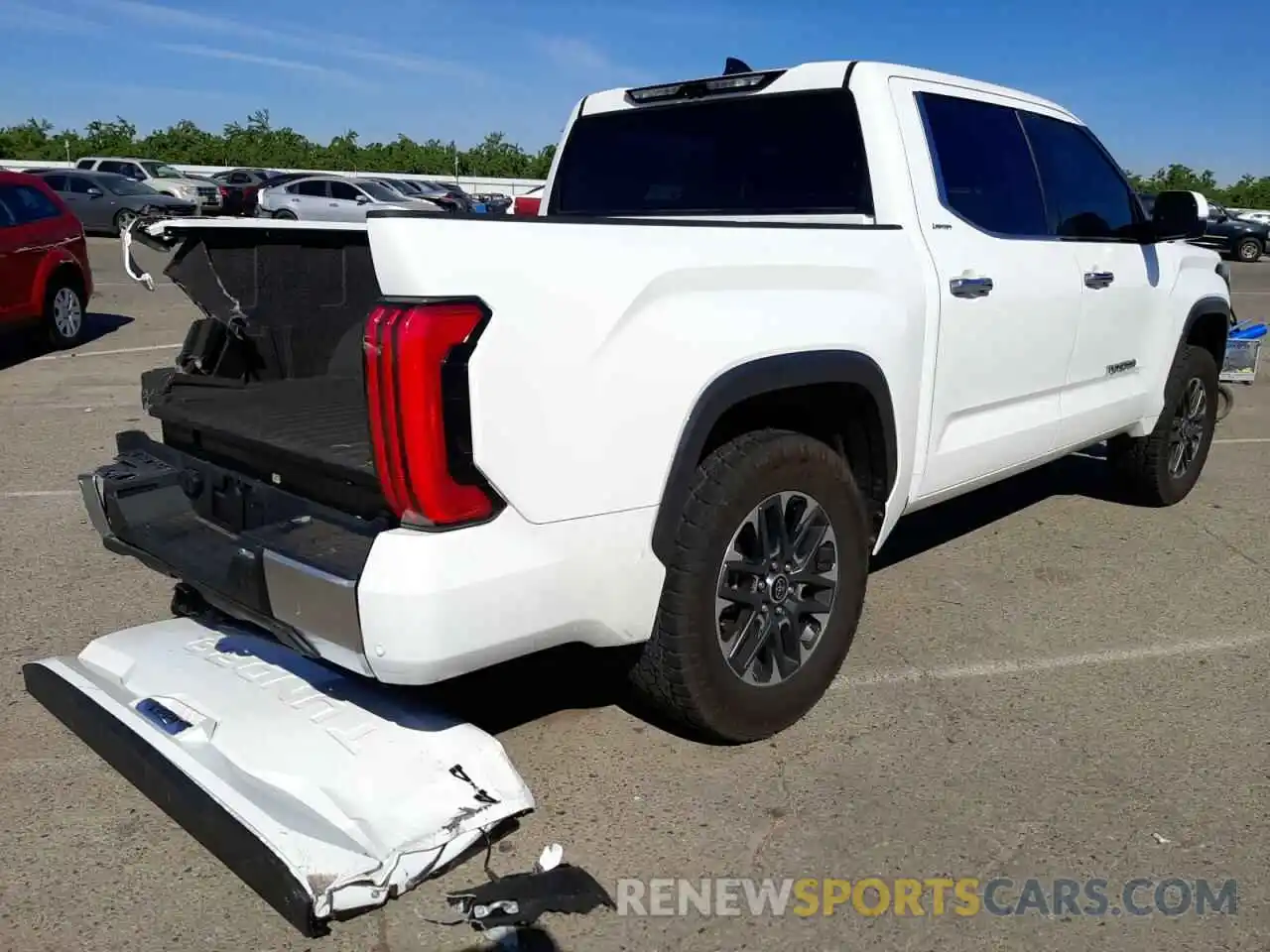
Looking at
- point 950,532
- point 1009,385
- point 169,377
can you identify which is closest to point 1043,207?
point 1009,385

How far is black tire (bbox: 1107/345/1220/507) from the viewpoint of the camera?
17.9 ft

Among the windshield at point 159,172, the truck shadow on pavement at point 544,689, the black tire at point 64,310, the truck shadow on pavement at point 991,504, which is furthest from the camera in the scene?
the windshield at point 159,172

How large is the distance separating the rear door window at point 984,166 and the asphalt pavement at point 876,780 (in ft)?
5.14

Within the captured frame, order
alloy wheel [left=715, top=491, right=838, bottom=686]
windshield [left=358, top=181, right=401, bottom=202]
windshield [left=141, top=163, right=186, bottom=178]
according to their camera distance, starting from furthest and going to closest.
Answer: windshield [left=141, top=163, right=186, bottom=178] → windshield [left=358, top=181, right=401, bottom=202] → alloy wheel [left=715, top=491, right=838, bottom=686]

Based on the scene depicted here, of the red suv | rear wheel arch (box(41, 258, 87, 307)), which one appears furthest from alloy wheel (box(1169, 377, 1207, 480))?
rear wheel arch (box(41, 258, 87, 307))

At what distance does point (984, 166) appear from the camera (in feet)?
13.4

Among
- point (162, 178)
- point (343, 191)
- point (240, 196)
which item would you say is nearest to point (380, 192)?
point (343, 191)

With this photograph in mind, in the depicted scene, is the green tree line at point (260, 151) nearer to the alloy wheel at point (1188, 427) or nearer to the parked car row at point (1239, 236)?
the parked car row at point (1239, 236)

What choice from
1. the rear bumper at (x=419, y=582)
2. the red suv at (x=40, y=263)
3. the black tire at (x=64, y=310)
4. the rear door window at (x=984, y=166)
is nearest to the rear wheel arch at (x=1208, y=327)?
the rear door window at (x=984, y=166)

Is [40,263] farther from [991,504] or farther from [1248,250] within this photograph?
[1248,250]

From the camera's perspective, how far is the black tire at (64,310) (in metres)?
10.7

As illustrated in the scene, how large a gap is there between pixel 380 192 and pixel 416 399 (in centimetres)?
2633

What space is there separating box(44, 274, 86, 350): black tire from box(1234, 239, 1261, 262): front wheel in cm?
3050

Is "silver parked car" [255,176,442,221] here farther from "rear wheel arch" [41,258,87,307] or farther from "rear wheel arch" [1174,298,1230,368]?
"rear wheel arch" [1174,298,1230,368]
